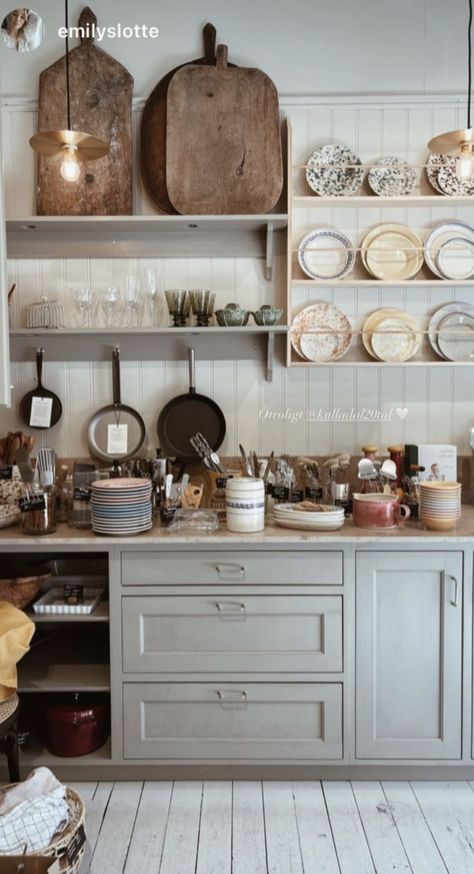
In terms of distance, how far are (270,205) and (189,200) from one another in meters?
0.34

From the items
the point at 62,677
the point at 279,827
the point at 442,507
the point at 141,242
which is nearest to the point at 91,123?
the point at 141,242

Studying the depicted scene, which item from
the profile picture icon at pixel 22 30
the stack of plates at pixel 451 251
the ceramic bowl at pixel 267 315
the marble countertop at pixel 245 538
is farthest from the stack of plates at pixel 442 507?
the profile picture icon at pixel 22 30

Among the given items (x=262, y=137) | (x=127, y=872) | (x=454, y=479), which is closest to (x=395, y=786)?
(x=127, y=872)

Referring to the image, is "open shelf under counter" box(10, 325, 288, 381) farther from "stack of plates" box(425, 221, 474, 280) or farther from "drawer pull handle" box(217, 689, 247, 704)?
"drawer pull handle" box(217, 689, 247, 704)

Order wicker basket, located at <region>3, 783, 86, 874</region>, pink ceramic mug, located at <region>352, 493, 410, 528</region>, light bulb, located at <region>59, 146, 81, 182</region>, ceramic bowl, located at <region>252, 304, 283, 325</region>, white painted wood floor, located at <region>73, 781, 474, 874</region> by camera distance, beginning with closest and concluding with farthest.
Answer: wicker basket, located at <region>3, 783, 86, 874</region> < white painted wood floor, located at <region>73, 781, 474, 874</region> < light bulb, located at <region>59, 146, 81, 182</region> < pink ceramic mug, located at <region>352, 493, 410, 528</region> < ceramic bowl, located at <region>252, 304, 283, 325</region>

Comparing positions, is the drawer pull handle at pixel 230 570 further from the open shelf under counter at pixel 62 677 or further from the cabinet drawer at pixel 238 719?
the open shelf under counter at pixel 62 677

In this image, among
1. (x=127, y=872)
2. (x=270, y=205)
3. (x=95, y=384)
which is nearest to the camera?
(x=127, y=872)

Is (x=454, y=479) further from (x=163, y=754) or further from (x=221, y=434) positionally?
(x=163, y=754)

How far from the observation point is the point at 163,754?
2.50 meters

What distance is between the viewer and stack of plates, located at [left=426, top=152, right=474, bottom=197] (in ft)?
9.84

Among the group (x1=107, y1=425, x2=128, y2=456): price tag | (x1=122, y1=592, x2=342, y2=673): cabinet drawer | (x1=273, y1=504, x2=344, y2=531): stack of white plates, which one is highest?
(x1=107, y1=425, x2=128, y2=456): price tag

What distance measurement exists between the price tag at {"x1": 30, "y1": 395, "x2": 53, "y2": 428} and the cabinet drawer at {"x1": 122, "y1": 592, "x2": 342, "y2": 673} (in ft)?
3.21

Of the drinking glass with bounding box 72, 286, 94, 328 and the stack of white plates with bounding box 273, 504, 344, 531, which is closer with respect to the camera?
the stack of white plates with bounding box 273, 504, 344, 531

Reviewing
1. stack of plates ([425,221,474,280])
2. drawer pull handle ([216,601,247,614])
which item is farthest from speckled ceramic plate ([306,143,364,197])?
drawer pull handle ([216,601,247,614])
